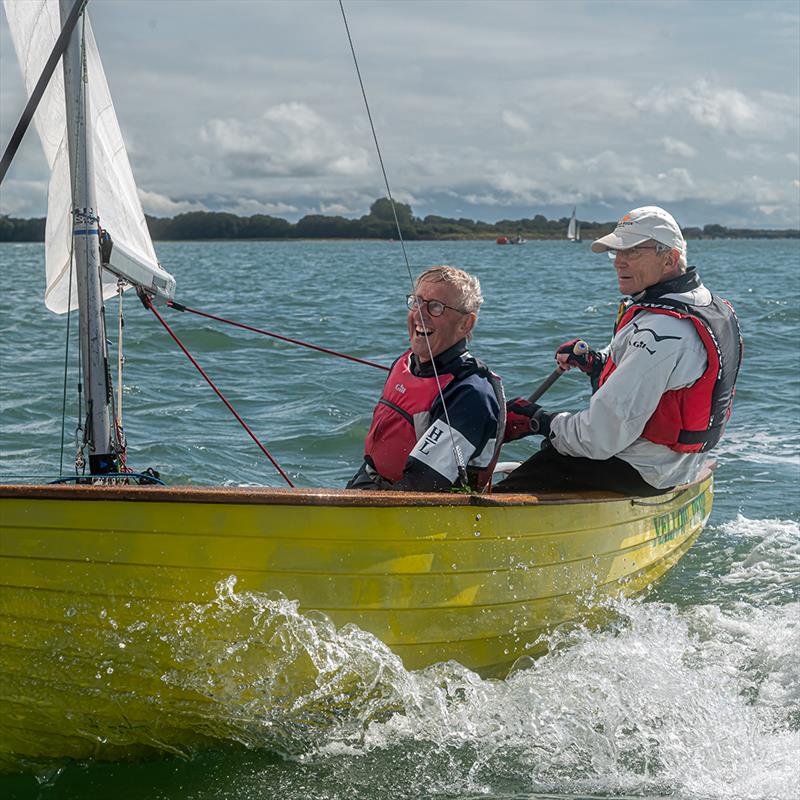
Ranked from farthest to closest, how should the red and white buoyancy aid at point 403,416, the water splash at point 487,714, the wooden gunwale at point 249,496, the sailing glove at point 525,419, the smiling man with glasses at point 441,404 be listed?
the sailing glove at point 525,419 → the red and white buoyancy aid at point 403,416 → the smiling man with glasses at point 441,404 → the water splash at point 487,714 → the wooden gunwale at point 249,496

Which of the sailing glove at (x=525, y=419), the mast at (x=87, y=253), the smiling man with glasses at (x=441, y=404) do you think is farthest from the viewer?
the sailing glove at (x=525, y=419)

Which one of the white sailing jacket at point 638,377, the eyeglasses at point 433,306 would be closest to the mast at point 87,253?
the eyeglasses at point 433,306

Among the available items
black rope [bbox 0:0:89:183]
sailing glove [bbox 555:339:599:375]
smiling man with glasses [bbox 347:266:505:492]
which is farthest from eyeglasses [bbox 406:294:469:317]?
black rope [bbox 0:0:89:183]

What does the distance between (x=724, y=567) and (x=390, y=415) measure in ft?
9.10

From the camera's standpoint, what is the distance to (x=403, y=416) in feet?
13.0

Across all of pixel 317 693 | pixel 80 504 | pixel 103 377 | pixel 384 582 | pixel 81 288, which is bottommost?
pixel 317 693

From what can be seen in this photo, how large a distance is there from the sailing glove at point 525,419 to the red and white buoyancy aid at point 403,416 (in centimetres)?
45

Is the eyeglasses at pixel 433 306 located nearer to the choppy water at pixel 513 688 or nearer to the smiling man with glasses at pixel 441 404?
the smiling man with glasses at pixel 441 404

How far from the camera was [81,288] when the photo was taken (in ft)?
13.6

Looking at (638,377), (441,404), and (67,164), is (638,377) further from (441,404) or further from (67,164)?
(67,164)

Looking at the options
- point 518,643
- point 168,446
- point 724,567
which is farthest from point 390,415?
point 168,446

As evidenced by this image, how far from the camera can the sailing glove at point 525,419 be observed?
4.42 metres

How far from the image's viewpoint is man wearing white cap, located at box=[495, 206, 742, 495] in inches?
160

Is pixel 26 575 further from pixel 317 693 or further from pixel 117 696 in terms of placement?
pixel 317 693
